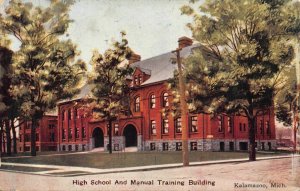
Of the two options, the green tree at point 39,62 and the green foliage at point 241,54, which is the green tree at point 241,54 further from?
the green tree at point 39,62

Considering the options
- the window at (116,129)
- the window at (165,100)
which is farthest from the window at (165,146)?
the window at (116,129)

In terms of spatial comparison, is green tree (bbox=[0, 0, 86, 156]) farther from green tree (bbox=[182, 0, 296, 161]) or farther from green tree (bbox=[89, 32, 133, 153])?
green tree (bbox=[182, 0, 296, 161])

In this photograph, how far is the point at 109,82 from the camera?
2769cm

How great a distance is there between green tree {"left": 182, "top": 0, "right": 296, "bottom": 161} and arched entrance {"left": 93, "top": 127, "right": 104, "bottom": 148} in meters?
20.2

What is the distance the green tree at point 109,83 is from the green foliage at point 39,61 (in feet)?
15.3

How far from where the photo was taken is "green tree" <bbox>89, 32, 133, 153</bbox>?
2723cm

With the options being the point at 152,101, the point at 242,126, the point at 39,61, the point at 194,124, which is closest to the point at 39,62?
the point at 39,61

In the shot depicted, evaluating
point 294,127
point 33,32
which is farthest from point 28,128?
point 294,127

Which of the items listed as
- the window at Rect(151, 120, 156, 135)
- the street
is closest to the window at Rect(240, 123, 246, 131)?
the window at Rect(151, 120, 156, 135)

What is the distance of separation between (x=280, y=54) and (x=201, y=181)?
795 centimetres

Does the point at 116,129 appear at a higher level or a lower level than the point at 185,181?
higher

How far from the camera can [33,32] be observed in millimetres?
21219

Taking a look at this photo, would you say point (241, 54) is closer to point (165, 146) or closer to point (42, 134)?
point (165, 146)

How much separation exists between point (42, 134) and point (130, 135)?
971cm
